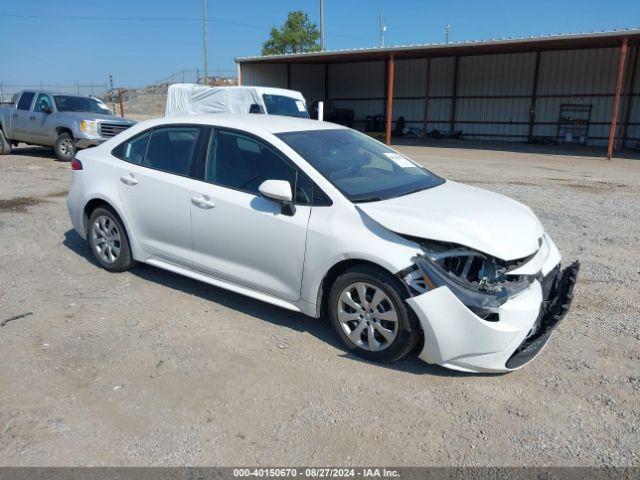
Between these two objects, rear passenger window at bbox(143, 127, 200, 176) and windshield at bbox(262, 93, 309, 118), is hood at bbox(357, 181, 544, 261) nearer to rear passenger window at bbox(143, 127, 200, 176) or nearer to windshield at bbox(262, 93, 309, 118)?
rear passenger window at bbox(143, 127, 200, 176)

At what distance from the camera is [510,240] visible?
3469 mm

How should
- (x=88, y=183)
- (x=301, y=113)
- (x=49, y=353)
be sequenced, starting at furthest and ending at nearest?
(x=301, y=113) → (x=88, y=183) → (x=49, y=353)

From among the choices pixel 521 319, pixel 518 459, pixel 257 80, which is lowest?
pixel 518 459

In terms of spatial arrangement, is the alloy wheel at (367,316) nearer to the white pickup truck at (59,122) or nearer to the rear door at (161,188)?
the rear door at (161,188)

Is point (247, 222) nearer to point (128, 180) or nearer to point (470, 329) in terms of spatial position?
point (128, 180)

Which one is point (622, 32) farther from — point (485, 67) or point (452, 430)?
point (452, 430)

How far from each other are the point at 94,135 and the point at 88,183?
30.3ft

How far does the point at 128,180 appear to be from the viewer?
5.00 metres

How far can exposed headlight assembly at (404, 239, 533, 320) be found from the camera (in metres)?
3.21

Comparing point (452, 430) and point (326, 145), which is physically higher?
point (326, 145)

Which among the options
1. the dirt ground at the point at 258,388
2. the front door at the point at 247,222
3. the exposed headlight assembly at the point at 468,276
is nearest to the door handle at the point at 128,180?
the front door at the point at 247,222

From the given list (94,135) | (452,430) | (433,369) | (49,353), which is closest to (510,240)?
(433,369)

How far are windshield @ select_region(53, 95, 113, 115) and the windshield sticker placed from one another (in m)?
12.2

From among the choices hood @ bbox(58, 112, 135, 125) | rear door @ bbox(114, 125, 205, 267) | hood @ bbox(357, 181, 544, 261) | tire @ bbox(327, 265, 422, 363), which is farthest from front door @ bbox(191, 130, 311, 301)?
hood @ bbox(58, 112, 135, 125)
